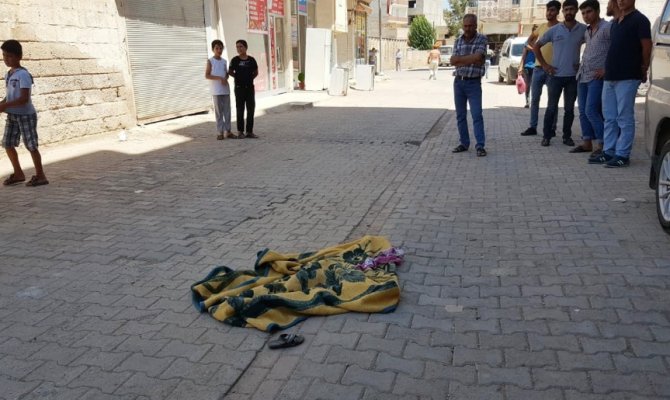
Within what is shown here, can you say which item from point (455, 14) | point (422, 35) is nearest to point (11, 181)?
point (422, 35)

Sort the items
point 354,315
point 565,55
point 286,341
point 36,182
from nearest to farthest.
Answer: point 286,341 < point 354,315 < point 36,182 < point 565,55

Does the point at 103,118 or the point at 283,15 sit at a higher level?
the point at 283,15

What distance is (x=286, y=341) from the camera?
3018mm

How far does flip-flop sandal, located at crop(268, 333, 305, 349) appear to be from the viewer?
300cm

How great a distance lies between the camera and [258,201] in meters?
6.09

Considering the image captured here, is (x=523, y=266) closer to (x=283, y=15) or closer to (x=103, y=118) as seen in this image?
(x=103, y=118)

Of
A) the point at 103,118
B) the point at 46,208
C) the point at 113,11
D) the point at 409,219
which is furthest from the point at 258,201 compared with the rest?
the point at 113,11

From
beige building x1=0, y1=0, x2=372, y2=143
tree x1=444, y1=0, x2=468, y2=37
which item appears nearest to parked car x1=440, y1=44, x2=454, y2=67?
tree x1=444, y1=0, x2=468, y2=37

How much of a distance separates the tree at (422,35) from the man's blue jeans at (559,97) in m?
60.3

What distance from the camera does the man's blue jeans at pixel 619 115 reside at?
254 inches

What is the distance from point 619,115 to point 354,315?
16.0ft

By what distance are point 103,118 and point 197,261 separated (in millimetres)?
7286

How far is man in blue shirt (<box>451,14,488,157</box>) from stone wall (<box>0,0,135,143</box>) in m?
6.48

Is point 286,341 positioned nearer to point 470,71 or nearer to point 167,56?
point 470,71
